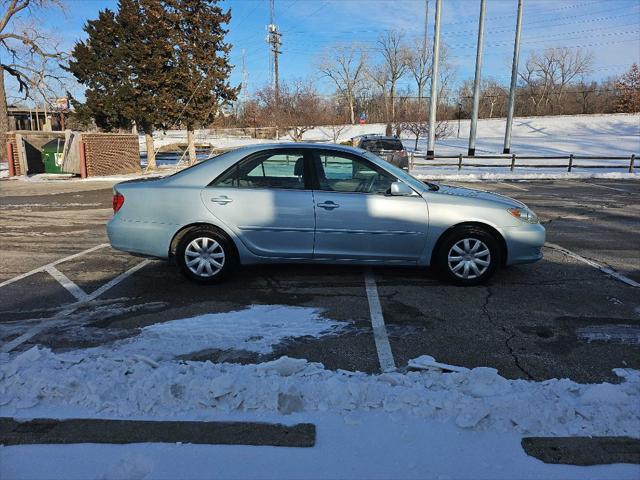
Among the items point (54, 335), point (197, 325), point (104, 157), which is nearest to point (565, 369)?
point (197, 325)

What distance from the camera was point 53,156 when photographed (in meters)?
21.5

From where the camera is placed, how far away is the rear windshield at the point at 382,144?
58.8ft

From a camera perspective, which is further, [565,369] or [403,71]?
[403,71]

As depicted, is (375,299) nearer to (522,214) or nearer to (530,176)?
(522,214)

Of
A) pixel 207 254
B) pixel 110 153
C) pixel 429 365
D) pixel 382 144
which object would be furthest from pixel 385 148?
pixel 429 365

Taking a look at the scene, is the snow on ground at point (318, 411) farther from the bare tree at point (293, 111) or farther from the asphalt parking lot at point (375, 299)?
the bare tree at point (293, 111)

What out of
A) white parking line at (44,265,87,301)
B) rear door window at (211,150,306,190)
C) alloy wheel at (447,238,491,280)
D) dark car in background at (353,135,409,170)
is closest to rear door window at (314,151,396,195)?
rear door window at (211,150,306,190)

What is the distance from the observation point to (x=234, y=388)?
3.01 meters

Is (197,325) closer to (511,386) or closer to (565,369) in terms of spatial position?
(511,386)

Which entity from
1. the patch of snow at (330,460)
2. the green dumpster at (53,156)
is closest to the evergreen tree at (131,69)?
the green dumpster at (53,156)

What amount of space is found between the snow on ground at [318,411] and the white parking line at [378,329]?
8.7 inches

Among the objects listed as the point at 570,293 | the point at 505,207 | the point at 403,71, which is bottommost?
the point at 570,293

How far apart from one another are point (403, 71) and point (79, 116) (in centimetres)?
5296

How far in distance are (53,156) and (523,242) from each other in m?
22.0
